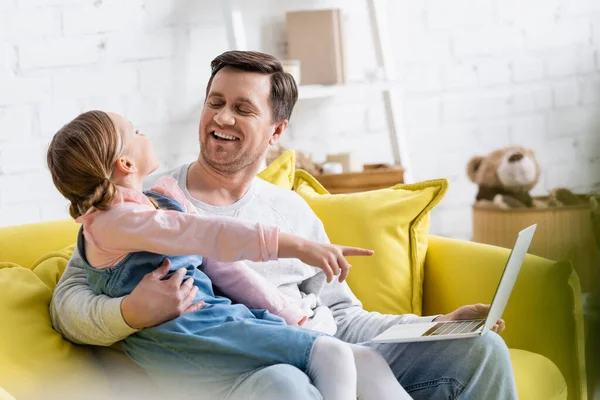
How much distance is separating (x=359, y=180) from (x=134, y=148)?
5.20 feet

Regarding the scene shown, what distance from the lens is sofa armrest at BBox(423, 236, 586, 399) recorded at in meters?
1.64

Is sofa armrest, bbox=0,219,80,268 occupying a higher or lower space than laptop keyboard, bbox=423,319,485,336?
higher

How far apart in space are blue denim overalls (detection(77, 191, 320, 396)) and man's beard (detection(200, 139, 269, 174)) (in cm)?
A: 29

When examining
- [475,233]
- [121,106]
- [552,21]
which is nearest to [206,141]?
[121,106]

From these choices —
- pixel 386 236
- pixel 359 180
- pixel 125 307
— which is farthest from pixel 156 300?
pixel 359 180

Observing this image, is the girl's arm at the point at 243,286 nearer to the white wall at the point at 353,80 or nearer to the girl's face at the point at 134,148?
the girl's face at the point at 134,148

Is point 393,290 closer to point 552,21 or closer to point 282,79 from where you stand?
point 282,79

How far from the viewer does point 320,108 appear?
3230mm

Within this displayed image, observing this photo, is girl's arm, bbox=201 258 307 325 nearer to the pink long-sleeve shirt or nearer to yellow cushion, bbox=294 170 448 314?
the pink long-sleeve shirt

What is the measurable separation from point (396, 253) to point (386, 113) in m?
1.35

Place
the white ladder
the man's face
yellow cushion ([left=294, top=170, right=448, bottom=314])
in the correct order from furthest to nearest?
1. the white ladder
2. yellow cushion ([left=294, top=170, right=448, bottom=314])
3. the man's face

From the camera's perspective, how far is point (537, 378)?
5.23 feet

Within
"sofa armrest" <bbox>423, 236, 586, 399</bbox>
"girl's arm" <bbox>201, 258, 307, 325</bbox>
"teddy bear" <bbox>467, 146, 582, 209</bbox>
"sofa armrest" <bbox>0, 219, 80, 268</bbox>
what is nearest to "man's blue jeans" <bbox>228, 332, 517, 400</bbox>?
"girl's arm" <bbox>201, 258, 307, 325</bbox>

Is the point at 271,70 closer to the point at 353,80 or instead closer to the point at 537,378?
the point at 537,378
